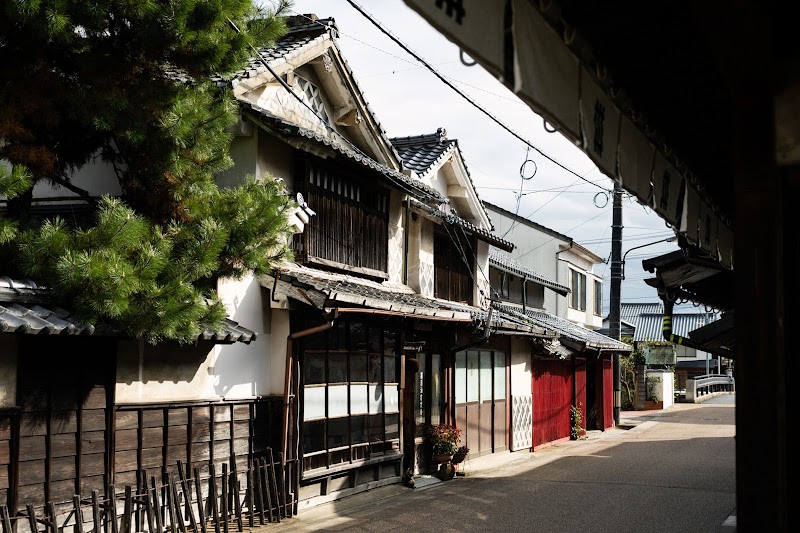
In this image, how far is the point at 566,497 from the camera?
16859 millimetres

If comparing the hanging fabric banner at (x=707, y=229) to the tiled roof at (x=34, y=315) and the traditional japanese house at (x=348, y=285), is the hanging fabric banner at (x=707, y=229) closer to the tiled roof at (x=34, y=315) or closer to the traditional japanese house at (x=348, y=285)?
the traditional japanese house at (x=348, y=285)

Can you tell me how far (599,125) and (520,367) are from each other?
76.3 ft

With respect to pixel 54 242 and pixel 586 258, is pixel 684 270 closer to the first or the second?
pixel 54 242

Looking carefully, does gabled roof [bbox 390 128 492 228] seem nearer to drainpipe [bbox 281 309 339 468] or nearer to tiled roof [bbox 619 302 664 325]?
drainpipe [bbox 281 309 339 468]

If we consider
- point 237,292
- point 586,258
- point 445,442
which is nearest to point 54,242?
point 237,292

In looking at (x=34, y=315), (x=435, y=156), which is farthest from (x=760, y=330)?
(x=435, y=156)

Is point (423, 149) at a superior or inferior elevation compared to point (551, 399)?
superior

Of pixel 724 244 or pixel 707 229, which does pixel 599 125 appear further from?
pixel 724 244

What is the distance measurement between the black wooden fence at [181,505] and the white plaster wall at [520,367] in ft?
44.2

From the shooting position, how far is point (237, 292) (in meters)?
13.9

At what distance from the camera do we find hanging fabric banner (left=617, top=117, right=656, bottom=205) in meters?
5.04

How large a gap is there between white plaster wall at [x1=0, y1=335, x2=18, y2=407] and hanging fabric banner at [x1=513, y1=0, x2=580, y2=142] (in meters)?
7.93

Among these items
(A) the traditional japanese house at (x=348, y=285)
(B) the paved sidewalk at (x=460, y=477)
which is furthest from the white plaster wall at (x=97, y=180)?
(B) the paved sidewalk at (x=460, y=477)

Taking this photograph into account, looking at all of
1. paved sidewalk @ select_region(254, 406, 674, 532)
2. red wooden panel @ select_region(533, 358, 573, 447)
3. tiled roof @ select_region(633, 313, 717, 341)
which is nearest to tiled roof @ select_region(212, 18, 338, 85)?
paved sidewalk @ select_region(254, 406, 674, 532)
